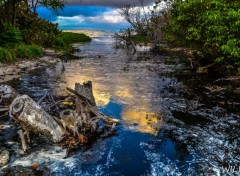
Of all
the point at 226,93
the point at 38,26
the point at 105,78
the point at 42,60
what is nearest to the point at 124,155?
the point at 226,93

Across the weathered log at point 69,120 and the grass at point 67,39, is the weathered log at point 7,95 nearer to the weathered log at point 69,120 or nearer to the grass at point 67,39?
the weathered log at point 69,120

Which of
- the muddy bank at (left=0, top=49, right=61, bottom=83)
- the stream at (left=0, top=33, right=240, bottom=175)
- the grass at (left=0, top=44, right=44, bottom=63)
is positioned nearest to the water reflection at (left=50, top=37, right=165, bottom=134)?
the stream at (left=0, top=33, right=240, bottom=175)

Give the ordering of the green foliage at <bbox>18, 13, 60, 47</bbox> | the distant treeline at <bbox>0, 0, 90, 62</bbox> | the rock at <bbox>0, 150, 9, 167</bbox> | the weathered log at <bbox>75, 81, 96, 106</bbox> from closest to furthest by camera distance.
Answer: the rock at <bbox>0, 150, 9, 167</bbox> → the weathered log at <bbox>75, 81, 96, 106</bbox> → the distant treeline at <bbox>0, 0, 90, 62</bbox> → the green foliage at <bbox>18, 13, 60, 47</bbox>

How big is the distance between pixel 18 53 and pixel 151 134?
19.5 metres

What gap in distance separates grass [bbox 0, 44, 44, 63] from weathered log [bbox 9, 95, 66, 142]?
52.5ft

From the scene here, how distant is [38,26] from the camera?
1635 inches

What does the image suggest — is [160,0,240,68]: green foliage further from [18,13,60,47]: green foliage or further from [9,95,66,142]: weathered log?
[18,13,60,47]: green foliage

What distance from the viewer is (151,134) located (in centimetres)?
1130

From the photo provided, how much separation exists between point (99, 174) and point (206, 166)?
10.9 ft

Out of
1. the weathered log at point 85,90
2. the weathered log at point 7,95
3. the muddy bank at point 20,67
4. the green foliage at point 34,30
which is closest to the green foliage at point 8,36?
the muddy bank at point 20,67

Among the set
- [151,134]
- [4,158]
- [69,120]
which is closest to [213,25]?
[151,134]

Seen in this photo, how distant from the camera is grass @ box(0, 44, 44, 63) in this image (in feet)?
80.2

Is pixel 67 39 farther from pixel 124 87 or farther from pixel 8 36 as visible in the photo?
pixel 124 87

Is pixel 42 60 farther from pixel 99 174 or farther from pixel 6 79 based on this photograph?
pixel 99 174
